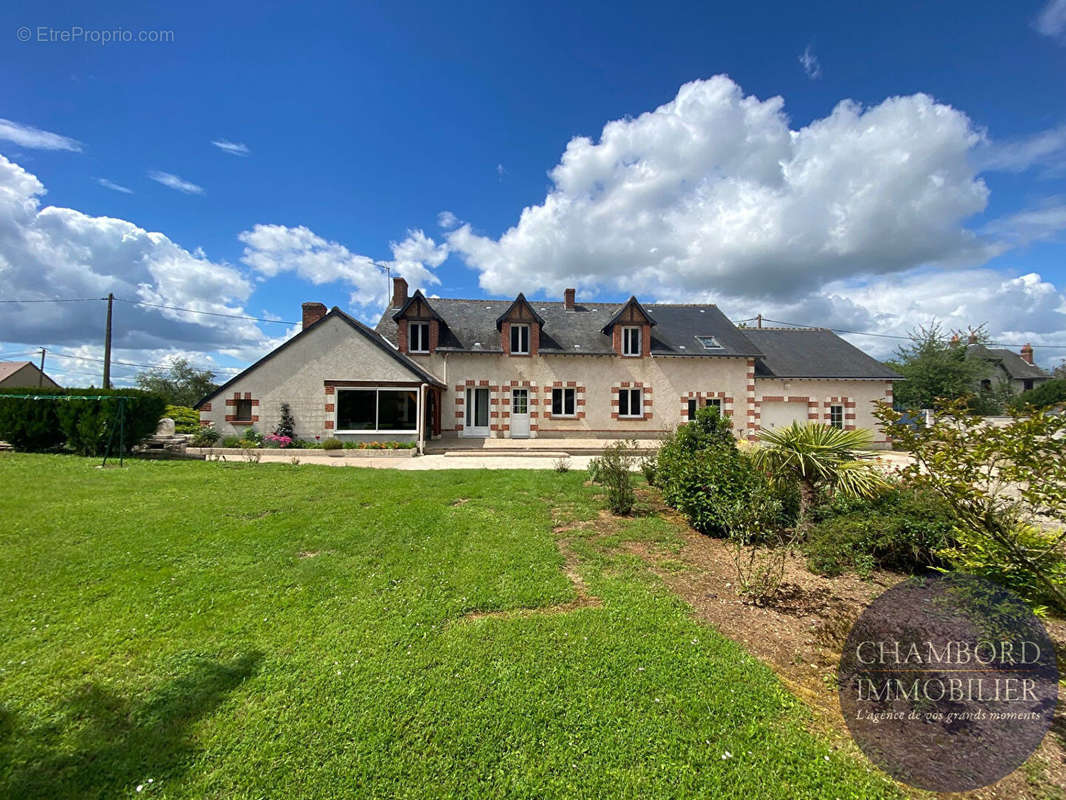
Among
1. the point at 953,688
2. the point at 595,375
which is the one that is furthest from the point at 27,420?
the point at 953,688

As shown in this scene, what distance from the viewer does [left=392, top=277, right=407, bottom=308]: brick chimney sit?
2133 centimetres

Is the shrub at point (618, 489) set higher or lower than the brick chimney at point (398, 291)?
lower

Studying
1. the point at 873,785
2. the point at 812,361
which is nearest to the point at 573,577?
the point at 873,785

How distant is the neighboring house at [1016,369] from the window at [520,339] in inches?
1732

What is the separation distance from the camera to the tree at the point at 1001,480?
261 cm

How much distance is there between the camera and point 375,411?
15.8 m

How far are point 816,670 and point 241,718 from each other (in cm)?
396

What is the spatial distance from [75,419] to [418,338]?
35.8 ft

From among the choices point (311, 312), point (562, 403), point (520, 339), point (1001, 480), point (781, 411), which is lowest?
point (1001, 480)

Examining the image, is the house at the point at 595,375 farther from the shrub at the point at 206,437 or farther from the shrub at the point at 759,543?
the shrub at the point at 759,543

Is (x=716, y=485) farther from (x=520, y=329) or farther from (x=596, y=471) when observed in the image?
(x=520, y=329)

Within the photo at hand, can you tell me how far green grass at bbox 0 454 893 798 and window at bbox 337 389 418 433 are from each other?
10.1 m

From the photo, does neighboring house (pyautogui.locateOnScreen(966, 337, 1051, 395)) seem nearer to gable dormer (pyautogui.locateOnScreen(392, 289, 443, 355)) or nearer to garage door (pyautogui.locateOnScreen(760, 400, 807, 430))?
garage door (pyautogui.locateOnScreen(760, 400, 807, 430))

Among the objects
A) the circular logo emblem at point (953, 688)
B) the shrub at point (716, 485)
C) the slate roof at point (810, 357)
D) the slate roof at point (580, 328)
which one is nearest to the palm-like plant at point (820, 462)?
the shrub at point (716, 485)
